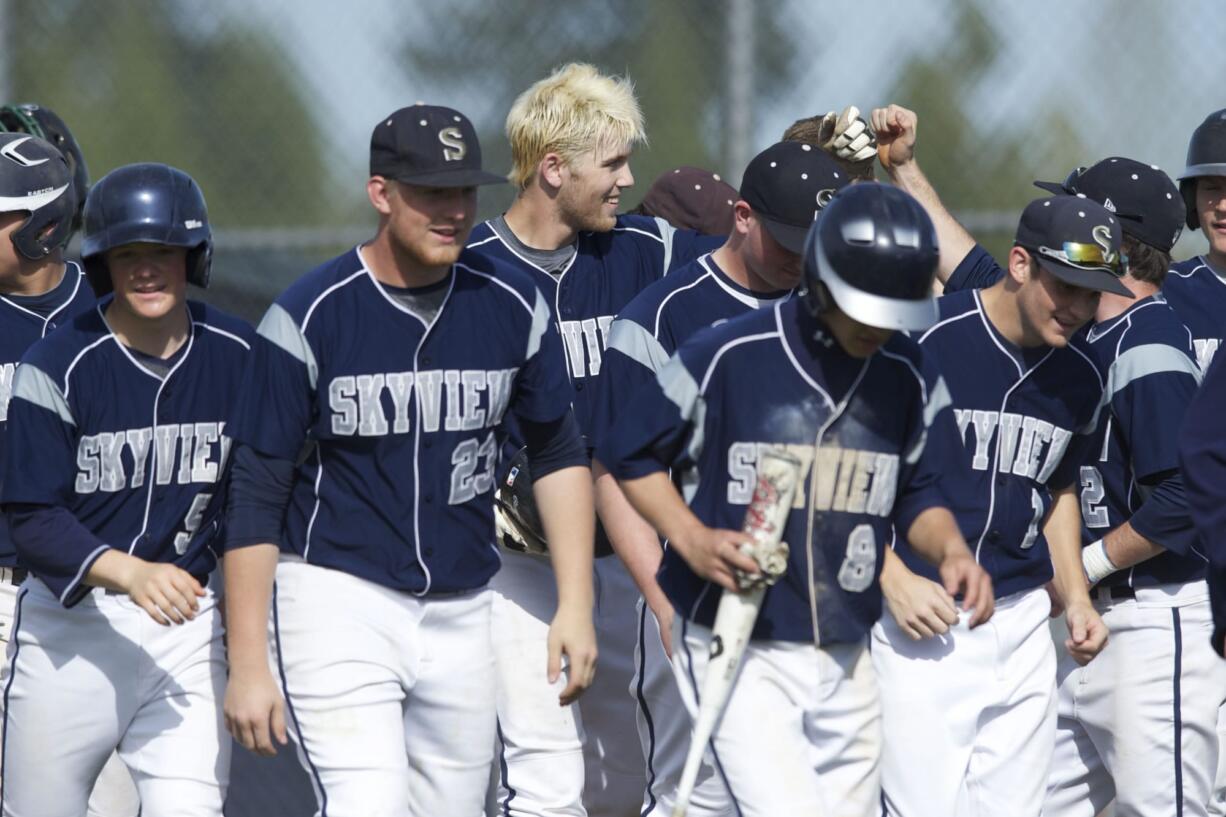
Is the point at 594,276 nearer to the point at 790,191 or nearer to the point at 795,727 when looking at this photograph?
the point at 790,191

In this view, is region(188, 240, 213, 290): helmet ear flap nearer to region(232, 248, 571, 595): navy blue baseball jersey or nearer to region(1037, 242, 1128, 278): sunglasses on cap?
region(232, 248, 571, 595): navy blue baseball jersey

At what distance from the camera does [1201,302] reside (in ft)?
17.5

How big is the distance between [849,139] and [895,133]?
17 cm

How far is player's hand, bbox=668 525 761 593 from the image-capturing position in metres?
3.47

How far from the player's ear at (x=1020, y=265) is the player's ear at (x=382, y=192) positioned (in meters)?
1.60

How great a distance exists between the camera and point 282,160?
9.91 m

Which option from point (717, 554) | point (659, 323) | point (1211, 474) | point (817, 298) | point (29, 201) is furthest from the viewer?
point (29, 201)

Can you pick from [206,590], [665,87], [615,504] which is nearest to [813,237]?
[615,504]

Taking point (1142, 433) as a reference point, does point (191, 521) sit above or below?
below

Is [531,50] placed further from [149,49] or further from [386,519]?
[386,519]

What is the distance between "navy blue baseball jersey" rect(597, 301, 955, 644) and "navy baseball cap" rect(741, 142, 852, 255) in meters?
0.70

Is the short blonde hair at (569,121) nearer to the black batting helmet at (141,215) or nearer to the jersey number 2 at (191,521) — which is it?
the black batting helmet at (141,215)

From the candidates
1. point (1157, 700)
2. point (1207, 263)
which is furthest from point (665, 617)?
point (1207, 263)

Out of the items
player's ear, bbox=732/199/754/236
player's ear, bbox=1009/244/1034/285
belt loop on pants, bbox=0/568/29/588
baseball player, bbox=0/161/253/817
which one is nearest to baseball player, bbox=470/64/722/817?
player's ear, bbox=732/199/754/236
